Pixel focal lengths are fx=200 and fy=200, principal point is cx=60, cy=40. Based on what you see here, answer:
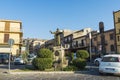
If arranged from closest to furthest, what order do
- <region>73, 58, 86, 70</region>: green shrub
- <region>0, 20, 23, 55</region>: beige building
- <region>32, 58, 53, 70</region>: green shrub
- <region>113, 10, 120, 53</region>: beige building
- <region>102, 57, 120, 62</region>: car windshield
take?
<region>102, 57, 120, 62</region>: car windshield
<region>32, 58, 53, 70</region>: green shrub
<region>73, 58, 86, 70</region>: green shrub
<region>113, 10, 120, 53</region>: beige building
<region>0, 20, 23, 55</region>: beige building

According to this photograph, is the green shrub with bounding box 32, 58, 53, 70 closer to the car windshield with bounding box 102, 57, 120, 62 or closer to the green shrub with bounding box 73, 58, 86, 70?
the green shrub with bounding box 73, 58, 86, 70

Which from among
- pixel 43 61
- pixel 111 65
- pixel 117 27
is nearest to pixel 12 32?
pixel 117 27

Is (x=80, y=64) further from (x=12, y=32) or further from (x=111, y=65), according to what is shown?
(x=12, y=32)

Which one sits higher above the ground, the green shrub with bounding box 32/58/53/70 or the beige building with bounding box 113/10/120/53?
the beige building with bounding box 113/10/120/53

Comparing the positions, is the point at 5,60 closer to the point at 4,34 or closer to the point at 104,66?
the point at 4,34

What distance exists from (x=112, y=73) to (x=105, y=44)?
3548cm

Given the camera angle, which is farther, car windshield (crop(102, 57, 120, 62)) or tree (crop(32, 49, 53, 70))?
tree (crop(32, 49, 53, 70))

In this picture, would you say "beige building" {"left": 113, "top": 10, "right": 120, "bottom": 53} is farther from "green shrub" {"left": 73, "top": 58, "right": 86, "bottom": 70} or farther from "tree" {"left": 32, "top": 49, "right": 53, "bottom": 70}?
"tree" {"left": 32, "top": 49, "right": 53, "bottom": 70}

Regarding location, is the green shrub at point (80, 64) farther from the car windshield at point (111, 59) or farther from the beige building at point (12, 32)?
the beige building at point (12, 32)

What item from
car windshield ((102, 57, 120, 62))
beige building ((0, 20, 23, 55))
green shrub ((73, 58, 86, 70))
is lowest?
green shrub ((73, 58, 86, 70))

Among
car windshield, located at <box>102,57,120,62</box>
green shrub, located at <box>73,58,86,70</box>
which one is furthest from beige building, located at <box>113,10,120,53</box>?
car windshield, located at <box>102,57,120,62</box>

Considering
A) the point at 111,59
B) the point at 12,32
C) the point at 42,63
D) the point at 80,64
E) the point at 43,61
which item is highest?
the point at 12,32

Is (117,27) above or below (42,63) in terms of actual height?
above

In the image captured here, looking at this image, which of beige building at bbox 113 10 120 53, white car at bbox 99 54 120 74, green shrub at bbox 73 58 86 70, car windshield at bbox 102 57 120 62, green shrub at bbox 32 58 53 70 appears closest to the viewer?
white car at bbox 99 54 120 74
